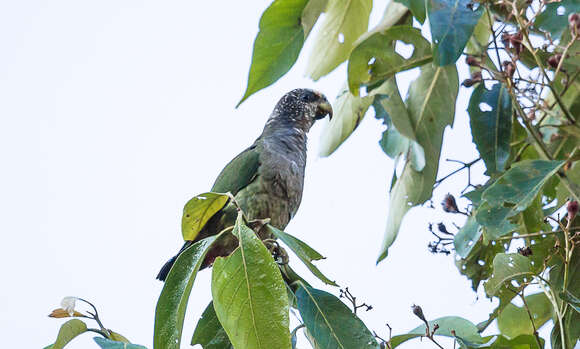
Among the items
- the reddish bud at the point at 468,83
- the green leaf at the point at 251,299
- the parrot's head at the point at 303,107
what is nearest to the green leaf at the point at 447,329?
the green leaf at the point at 251,299

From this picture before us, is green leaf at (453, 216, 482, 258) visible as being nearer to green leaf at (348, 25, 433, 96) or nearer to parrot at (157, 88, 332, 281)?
green leaf at (348, 25, 433, 96)

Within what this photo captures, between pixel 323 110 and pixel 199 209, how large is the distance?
2.01 meters

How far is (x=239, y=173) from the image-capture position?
11.1 feet

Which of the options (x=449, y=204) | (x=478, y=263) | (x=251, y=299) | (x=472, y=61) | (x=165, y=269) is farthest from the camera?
(x=165, y=269)

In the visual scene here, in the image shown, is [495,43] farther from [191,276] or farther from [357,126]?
[191,276]

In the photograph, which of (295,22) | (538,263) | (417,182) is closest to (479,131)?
(417,182)

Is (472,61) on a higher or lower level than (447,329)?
higher

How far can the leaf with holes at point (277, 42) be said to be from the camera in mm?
2490

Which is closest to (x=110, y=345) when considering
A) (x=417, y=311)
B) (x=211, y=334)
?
(x=211, y=334)

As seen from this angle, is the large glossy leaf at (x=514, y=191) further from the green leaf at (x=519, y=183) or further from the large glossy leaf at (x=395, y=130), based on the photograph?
the large glossy leaf at (x=395, y=130)

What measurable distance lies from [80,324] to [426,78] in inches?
57.4

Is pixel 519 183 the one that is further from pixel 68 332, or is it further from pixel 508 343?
pixel 68 332

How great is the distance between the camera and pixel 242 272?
1819 mm

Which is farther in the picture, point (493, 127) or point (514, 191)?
point (493, 127)
